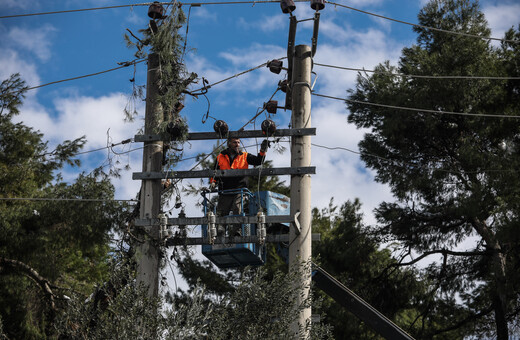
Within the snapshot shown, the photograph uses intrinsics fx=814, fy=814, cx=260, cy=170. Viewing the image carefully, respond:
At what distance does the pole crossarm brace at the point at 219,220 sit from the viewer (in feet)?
35.3

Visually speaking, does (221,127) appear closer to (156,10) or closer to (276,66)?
(276,66)

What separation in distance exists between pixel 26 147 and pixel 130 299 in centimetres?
1681

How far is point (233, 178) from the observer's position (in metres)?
12.0

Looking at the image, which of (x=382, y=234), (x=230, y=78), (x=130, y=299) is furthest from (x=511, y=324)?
(x=130, y=299)

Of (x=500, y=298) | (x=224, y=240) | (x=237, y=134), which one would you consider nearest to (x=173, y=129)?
(x=237, y=134)

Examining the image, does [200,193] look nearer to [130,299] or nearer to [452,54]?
[130,299]

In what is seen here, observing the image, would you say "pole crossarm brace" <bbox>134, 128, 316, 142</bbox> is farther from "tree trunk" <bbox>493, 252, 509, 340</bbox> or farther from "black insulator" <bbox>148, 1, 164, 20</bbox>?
"tree trunk" <bbox>493, 252, 509, 340</bbox>

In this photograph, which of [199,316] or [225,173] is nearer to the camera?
[199,316]

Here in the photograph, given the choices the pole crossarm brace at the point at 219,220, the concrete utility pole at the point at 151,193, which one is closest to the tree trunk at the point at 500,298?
the pole crossarm brace at the point at 219,220

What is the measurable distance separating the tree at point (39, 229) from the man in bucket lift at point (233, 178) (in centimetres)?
498

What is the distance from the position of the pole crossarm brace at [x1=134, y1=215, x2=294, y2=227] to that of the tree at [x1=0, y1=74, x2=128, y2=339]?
591 centimetres

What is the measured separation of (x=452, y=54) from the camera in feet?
73.4

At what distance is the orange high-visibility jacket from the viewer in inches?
471

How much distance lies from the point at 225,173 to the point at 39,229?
33.4 feet
